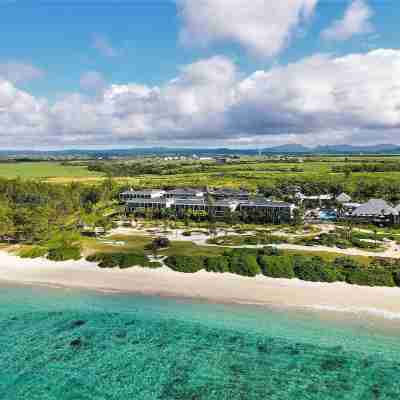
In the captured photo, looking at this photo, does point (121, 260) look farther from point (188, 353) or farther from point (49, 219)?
point (49, 219)

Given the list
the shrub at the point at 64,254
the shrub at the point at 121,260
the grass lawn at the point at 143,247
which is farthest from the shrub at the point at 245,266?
the shrub at the point at 64,254

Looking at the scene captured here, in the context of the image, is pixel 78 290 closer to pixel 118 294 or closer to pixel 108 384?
pixel 118 294

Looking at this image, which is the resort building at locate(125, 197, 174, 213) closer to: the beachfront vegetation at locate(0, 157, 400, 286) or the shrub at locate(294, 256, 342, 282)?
the beachfront vegetation at locate(0, 157, 400, 286)

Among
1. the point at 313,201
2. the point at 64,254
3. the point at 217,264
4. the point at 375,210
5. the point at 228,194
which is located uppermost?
the point at 228,194

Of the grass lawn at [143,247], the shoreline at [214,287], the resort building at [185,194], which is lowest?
the shoreline at [214,287]

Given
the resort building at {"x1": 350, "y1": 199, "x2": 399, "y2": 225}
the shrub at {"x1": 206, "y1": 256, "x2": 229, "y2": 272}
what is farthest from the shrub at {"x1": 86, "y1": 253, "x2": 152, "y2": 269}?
the resort building at {"x1": 350, "y1": 199, "x2": 399, "y2": 225}

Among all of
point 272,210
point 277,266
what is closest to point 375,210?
point 272,210

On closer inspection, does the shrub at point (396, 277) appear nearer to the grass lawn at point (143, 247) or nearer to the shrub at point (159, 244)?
the grass lawn at point (143, 247)
